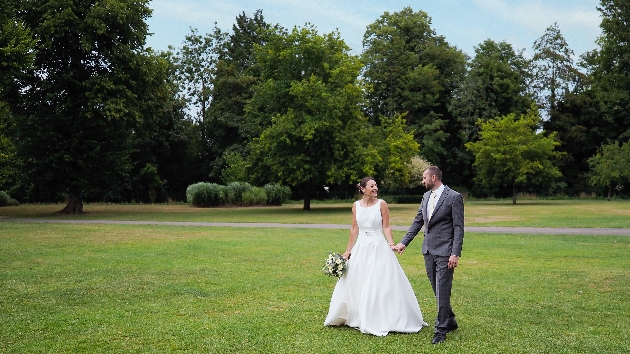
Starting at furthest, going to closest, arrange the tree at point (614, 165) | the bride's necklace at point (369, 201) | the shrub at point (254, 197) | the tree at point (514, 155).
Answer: the tree at point (614, 165), the tree at point (514, 155), the shrub at point (254, 197), the bride's necklace at point (369, 201)

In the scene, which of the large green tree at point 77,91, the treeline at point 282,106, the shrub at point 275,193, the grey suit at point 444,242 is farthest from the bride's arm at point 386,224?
the shrub at point 275,193

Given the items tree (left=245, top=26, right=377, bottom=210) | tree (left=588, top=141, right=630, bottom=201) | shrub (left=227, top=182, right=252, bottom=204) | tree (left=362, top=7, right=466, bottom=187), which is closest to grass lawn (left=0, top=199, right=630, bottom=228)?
tree (left=245, top=26, right=377, bottom=210)

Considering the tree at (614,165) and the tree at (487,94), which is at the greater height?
the tree at (487,94)

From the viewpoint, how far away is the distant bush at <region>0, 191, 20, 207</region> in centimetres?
5203

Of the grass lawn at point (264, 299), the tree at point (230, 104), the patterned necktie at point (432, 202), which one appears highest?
the tree at point (230, 104)

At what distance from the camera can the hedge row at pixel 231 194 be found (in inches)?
2079

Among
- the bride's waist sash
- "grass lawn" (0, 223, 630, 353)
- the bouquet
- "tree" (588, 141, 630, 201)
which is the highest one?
"tree" (588, 141, 630, 201)

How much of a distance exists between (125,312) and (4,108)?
32230 mm

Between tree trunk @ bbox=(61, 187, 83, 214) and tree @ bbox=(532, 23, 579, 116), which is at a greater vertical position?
tree @ bbox=(532, 23, 579, 116)

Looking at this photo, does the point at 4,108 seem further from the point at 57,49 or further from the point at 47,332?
the point at 47,332

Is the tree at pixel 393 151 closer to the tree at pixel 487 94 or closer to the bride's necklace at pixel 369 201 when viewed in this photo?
A: the tree at pixel 487 94

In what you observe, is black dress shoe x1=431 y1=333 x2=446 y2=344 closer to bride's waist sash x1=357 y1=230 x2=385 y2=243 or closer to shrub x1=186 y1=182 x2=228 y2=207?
bride's waist sash x1=357 y1=230 x2=385 y2=243

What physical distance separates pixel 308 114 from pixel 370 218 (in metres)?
36.5

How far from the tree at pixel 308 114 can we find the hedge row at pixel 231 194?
8.46 meters
